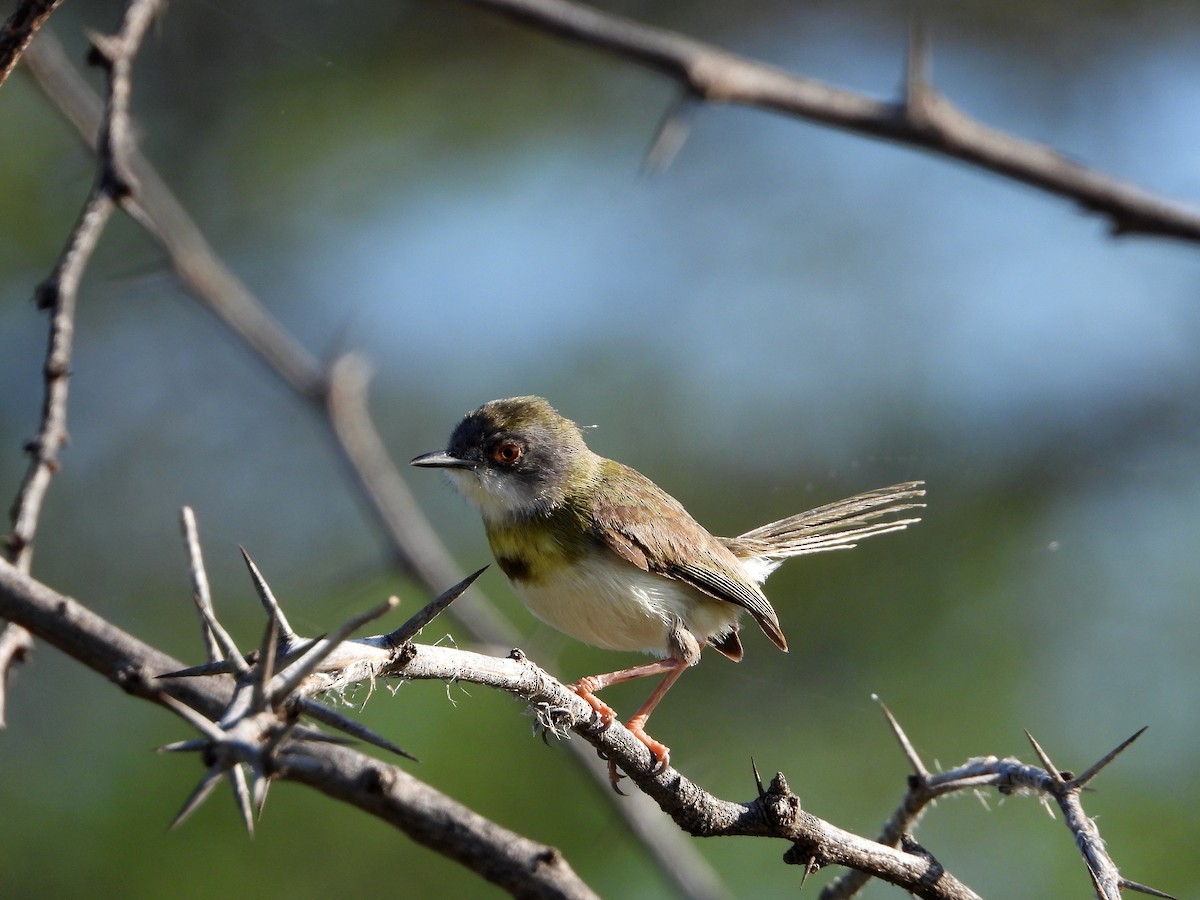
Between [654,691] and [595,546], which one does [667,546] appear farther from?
[654,691]

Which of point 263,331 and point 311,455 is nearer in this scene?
point 263,331

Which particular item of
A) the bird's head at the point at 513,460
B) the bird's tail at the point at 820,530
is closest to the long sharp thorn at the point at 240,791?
the bird's head at the point at 513,460

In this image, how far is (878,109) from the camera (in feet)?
15.5

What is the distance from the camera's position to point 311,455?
Result: 9742 mm

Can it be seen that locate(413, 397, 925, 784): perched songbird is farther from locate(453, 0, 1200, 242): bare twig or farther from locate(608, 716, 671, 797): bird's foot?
locate(453, 0, 1200, 242): bare twig

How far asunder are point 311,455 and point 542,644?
4.58m

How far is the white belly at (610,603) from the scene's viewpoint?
4012 mm

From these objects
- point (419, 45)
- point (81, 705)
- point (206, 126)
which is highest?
point (419, 45)

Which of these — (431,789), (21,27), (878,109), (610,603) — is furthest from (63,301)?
(878,109)

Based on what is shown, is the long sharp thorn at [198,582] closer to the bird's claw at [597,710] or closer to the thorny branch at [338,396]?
the bird's claw at [597,710]

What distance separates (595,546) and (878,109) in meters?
2.18

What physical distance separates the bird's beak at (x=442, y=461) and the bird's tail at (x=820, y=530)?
123 centimetres

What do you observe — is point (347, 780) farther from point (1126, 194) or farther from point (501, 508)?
point (1126, 194)

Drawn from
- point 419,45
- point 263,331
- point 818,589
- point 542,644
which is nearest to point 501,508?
point 263,331
